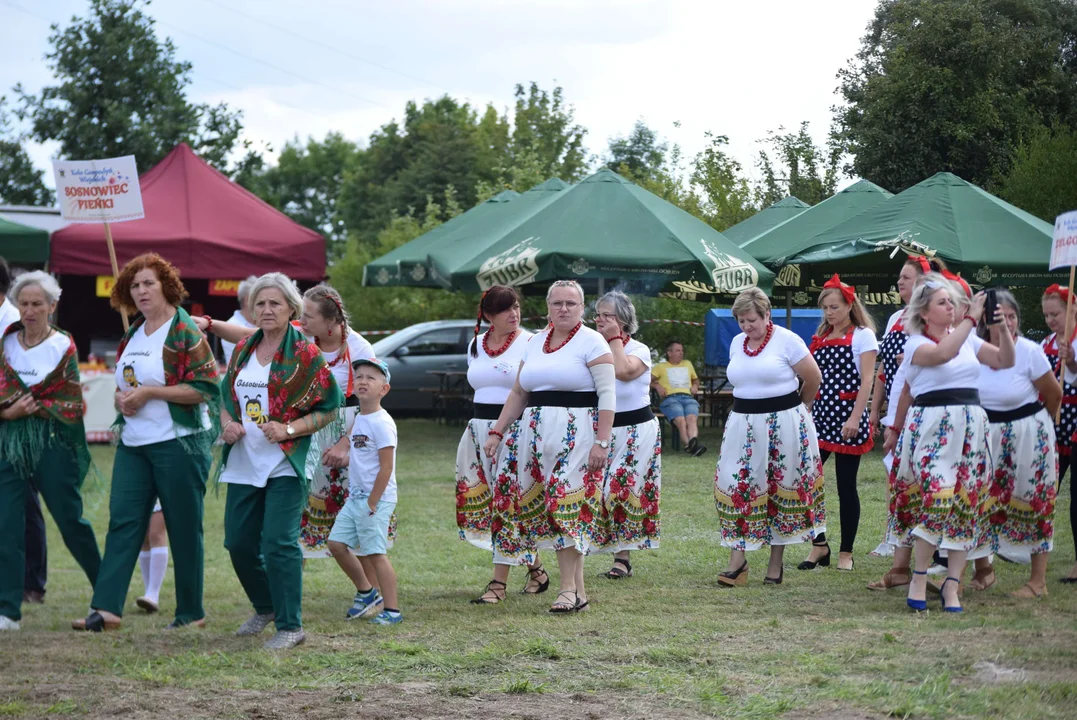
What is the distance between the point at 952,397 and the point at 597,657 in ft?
8.02

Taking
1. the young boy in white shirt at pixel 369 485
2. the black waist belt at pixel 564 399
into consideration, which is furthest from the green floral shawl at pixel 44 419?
the black waist belt at pixel 564 399

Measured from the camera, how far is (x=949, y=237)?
1266 centimetres

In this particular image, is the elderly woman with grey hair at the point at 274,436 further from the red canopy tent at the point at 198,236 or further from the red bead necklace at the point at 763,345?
the red canopy tent at the point at 198,236

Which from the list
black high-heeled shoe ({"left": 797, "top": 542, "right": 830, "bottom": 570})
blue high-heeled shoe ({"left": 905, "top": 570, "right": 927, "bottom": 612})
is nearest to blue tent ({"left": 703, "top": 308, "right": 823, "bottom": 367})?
black high-heeled shoe ({"left": 797, "top": 542, "right": 830, "bottom": 570})

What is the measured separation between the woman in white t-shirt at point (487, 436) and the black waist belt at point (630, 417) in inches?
35.8

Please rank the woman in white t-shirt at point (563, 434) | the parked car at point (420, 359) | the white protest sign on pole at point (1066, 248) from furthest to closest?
the parked car at point (420, 359), the white protest sign on pole at point (1066, 248), the woman in white t-shirt at point (563, 434)

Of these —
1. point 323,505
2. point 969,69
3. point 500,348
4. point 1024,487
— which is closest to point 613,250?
point 969,69

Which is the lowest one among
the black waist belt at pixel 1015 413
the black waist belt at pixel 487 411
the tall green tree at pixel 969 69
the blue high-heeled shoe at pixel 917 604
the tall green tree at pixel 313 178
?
the blue high-heeled shoe at pixel 917 604

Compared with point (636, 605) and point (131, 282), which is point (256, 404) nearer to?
point (131, 282)

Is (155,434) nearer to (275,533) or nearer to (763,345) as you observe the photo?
(275,533)

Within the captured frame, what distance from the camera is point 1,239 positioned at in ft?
49.0

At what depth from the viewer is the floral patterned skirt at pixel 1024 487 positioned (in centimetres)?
709

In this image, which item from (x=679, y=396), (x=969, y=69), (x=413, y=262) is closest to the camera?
(x=969, y=69)

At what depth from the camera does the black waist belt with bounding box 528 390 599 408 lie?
261 inches
